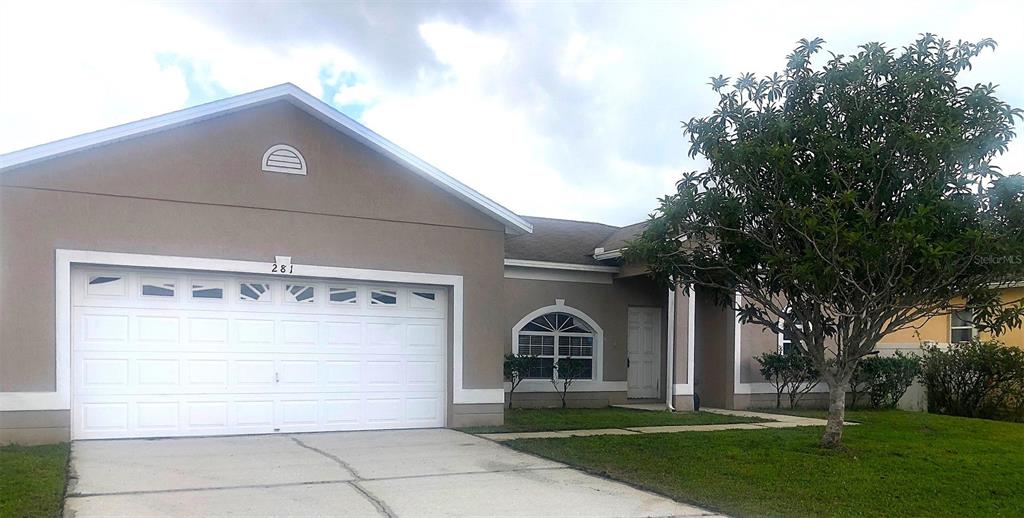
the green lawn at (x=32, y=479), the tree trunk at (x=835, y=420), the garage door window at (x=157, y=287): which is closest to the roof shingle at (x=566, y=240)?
the tree trunk at (x=835, y=420)

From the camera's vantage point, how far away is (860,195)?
31.3 ft

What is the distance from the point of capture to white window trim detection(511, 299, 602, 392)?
16.2m

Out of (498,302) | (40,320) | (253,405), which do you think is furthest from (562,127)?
(40,320)

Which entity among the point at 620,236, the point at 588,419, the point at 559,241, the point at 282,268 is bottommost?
the point at 588,419

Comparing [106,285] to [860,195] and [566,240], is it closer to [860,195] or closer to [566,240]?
[860,195]

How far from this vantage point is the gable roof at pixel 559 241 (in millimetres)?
16812

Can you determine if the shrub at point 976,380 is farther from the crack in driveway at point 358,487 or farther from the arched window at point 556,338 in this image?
the crack in driveway at point 358,487

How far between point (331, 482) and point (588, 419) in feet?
22.3

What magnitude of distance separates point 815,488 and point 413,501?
4.05m

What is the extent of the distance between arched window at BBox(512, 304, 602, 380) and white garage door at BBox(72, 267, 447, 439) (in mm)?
3881

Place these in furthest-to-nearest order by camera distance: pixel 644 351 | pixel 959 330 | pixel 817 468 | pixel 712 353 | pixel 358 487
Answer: pixel 959 330 < pixel 644 351 < pixel 712 353 < pixel 817 468 < pixel 358 487

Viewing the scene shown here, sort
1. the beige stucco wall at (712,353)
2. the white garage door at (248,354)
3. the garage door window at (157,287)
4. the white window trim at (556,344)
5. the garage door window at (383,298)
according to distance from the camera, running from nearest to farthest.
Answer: the white garage door at (248,354), the garage door window at (157,287), the garage door window at (383,298), the white window trim at (556,344), the beige stucco wall at (712,353)

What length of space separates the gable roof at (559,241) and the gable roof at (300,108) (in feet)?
9.11

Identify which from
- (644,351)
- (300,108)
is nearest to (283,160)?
(300,108)
